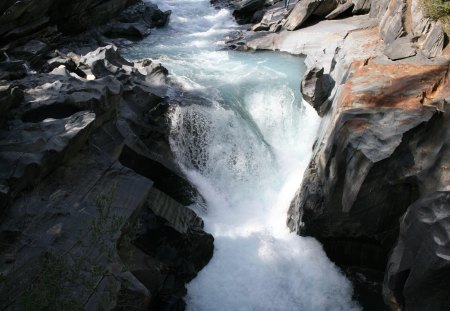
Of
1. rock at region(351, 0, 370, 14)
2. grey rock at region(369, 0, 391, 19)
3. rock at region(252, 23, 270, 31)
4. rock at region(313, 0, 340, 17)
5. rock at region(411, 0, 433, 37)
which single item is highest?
rock at region(411, 0, 433, 37)

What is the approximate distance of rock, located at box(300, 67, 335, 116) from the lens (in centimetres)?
1141

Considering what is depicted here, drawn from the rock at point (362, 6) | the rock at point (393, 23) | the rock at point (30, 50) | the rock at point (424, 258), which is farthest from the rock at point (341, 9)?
the rock at point (424, 258)

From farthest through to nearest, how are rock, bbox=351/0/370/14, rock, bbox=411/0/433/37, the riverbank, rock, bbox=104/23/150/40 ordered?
rock, bbox=104/23/150/40 < rock, bbox=351/0/370/14 < rock, bbox=411/0/433/37 < the riverbank

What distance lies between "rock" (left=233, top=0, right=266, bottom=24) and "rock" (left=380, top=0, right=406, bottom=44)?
33.3 feet

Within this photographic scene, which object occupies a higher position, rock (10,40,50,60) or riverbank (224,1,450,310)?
riverbank (224,1,450,310)

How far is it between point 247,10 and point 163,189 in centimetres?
1595

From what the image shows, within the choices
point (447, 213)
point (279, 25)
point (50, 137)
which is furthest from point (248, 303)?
point (279, 25)

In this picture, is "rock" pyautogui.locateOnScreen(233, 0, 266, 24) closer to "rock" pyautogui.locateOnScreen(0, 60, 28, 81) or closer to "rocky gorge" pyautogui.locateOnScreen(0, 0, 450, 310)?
"rocky gorge" pyautogui.locateOnScreen(0, 0, 450, 310)

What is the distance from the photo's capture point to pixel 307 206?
26.8ft

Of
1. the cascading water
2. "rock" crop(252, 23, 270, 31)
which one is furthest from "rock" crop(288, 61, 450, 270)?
"rock" crop(252, 23, 270, 31)

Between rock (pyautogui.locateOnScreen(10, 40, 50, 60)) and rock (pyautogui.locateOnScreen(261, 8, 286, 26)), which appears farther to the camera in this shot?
rock (pyautogui.locateOnScreen(261, 8, 286, 26))

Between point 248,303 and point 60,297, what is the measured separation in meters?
3.68

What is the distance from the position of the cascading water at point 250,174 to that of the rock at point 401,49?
2.49 meters

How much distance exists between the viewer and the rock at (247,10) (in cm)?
2225
